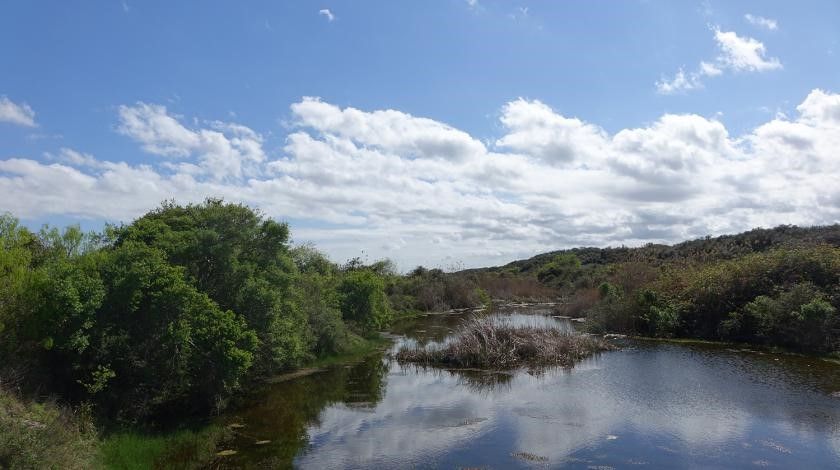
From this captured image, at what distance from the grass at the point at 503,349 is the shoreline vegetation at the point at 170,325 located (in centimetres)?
38

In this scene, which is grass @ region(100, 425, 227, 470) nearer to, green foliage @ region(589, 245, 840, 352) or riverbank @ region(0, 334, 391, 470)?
riverbank @ region(0, 334, 391, 470)

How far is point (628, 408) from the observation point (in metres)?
24.3

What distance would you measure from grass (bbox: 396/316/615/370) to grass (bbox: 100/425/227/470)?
18.2 m

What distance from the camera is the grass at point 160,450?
695 inches

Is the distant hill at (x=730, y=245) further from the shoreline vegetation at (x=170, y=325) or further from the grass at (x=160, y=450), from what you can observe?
the grass at (x=160, y=450)

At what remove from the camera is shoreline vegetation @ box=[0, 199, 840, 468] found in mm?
18391

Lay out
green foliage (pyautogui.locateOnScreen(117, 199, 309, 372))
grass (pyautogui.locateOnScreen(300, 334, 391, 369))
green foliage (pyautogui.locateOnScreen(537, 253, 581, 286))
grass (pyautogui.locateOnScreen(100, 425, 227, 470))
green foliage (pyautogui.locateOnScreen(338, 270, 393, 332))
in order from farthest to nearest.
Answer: green foliage (pyautogui.locateOnScreen(537, 253, 581, 286))
green foliage (pyautogui.locateOnScreen(338, 270, 393, 332))
grass (pyautogui.locateOnScreen(300, 334, 391, 369))
green foliage (pyautogui.locateOnScreen(117, 199, 309, 372))
grass (pyautogui.locateOnScreen(100, 425, 227, 470))

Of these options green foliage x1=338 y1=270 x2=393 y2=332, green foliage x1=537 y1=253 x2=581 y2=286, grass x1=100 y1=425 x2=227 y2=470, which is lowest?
grass x1=100 y1=425 x2=227 y2=470

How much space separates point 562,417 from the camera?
23.2m

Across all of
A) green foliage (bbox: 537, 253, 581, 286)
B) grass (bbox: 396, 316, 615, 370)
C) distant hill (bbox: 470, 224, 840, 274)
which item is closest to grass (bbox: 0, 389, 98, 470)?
grass (bbox: 396, 316, 615, 370)

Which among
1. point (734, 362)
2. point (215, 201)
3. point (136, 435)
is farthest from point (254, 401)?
point (734, 362)

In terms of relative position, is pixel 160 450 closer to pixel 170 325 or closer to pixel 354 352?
pixel 170 325

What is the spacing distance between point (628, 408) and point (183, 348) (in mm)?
18181

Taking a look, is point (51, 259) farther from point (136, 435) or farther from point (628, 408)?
point (628, 408)
